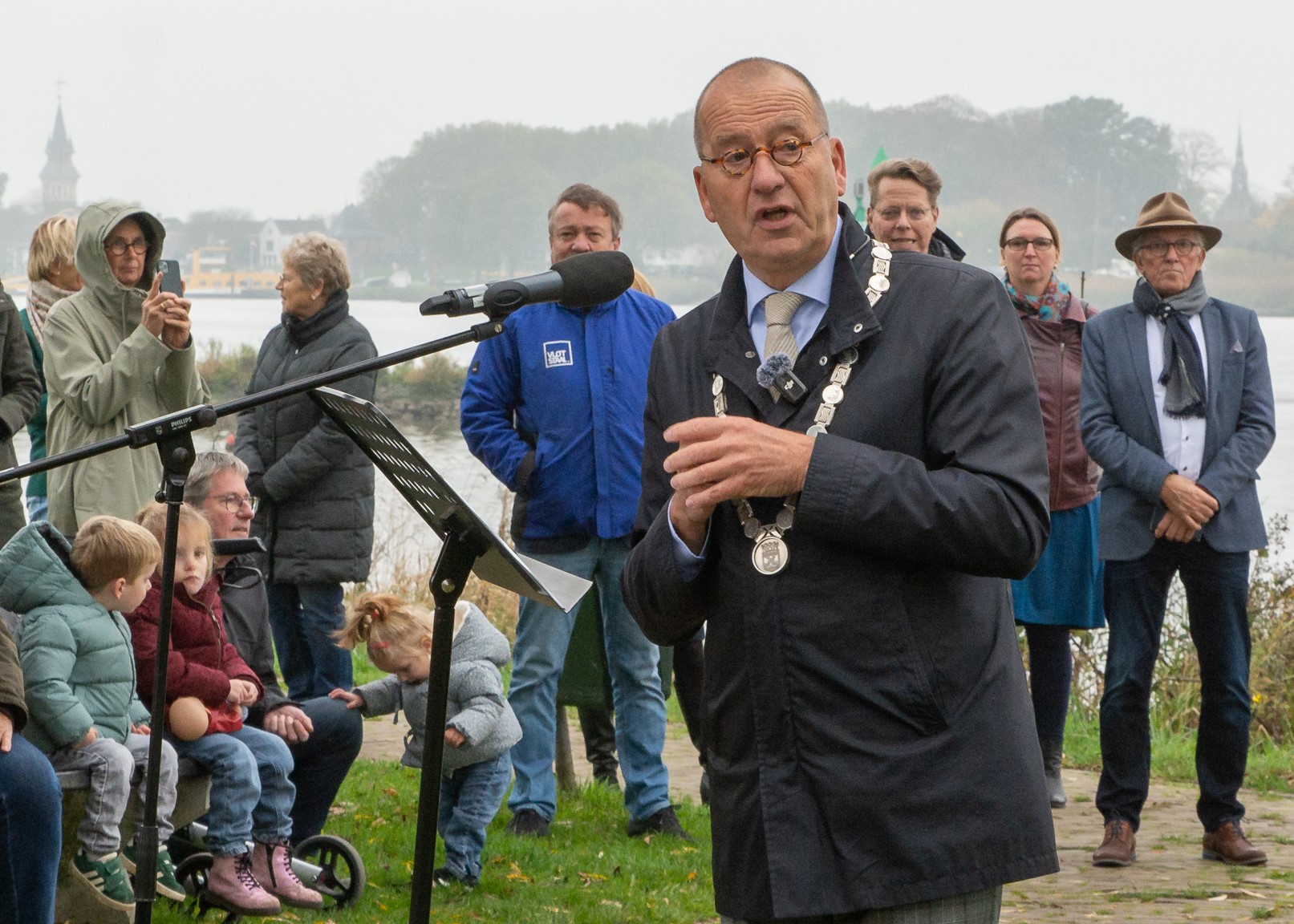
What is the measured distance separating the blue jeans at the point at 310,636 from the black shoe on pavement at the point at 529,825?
43.1 inches

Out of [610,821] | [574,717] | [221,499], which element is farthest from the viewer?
[574,717]

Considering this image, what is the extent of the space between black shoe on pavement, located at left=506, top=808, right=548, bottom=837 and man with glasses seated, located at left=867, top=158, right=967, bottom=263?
8.40 feet

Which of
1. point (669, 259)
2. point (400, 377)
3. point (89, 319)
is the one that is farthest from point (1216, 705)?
point (669, 259)

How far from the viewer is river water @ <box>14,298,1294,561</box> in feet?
37.9

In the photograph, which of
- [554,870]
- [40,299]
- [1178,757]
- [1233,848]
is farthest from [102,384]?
[1178,757]

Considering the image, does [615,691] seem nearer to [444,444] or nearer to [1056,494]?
[1056,494]

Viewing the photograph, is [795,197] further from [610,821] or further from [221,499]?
[610,821]

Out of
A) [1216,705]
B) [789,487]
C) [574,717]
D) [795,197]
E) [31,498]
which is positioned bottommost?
[574,717]

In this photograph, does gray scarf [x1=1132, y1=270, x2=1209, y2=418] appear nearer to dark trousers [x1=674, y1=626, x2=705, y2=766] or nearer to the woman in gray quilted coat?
dark trousers [x1=674, y1=626, x2=705, y2=766]

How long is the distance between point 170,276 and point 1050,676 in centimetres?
387

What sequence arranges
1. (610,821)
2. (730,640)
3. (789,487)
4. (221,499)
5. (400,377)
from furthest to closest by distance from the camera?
1. (400,377)
2. (610,821)
3. (221,499)
4. (730,640)
5. (789,487)

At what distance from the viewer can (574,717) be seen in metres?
9.01

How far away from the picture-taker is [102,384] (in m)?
5.80

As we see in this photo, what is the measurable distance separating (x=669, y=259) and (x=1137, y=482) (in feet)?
62.9
